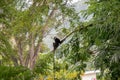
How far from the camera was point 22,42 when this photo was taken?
7613 millimetres

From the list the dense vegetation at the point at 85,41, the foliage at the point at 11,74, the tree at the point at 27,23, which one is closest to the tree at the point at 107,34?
the dense vegetation at the point at 85,41

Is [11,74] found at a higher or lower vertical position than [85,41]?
lower

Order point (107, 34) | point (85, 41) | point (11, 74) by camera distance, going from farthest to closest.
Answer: point (85, 41) → point (107, 34) → point (11, 74)

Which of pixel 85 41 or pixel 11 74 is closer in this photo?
pixel 11 74

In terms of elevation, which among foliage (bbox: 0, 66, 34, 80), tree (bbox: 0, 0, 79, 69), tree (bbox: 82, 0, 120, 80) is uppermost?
tree (bbox: 0, 0, 79, 69)

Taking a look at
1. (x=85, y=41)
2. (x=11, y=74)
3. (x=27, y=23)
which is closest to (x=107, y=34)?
(x=85, y=41)

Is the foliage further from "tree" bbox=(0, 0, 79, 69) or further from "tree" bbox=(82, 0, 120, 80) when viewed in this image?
"tree" bbox=(0, 0, 79, 69)

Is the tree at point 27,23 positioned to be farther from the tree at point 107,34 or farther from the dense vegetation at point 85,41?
the tree at point 107,34

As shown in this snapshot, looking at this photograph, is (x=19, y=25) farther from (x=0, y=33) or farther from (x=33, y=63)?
(x=33, y=63)

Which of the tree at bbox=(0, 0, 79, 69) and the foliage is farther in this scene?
the tree at bbox=(0, 0, 79, 69)

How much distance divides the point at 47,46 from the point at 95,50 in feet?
21.7

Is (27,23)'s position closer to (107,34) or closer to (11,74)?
(107,34)

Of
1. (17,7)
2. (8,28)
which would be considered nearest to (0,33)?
(8,28)

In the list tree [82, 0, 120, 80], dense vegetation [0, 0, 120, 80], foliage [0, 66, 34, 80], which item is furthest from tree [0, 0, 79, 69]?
foliage [0, 66, 34, 80]
